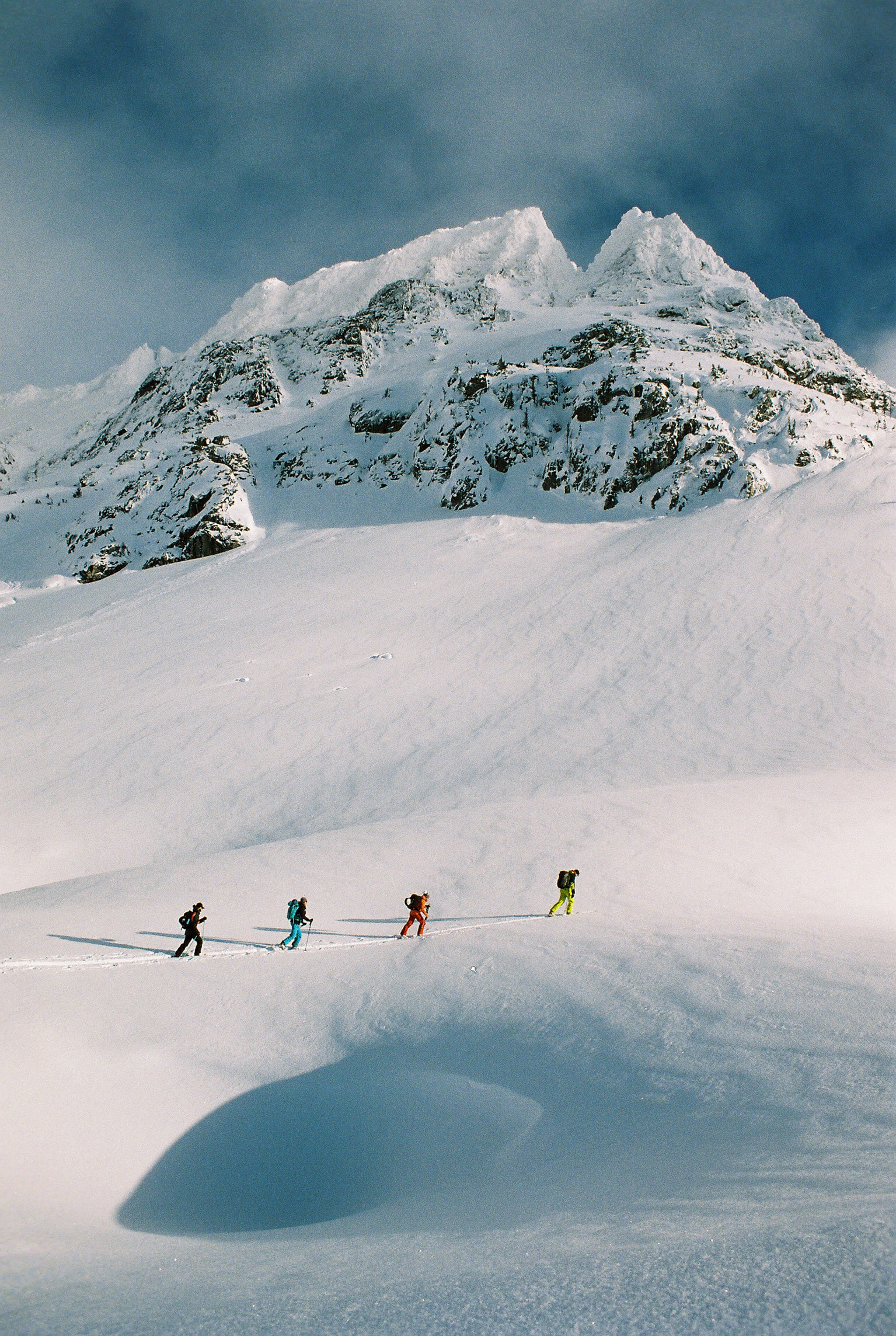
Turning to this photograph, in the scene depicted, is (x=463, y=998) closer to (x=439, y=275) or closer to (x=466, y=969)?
(x=466, y=969)

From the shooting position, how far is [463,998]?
24.4 feet

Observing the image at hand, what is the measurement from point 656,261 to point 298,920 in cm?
13457

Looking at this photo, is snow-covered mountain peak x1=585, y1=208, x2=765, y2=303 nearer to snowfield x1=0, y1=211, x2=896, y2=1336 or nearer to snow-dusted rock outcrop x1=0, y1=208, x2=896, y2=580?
snow-dusted rock outcrop x1=0, y1=208, x2=896, y2=580

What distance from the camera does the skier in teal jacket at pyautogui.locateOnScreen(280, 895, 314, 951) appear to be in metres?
9.70

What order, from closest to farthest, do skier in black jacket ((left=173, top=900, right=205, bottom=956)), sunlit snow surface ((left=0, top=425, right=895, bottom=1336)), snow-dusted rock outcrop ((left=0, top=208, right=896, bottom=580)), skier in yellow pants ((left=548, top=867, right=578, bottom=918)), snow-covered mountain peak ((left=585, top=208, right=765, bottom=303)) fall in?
sunlit snow surface ((left=0, top=425, right=895, bottom=1336)), skier in black jacket ((left=173, top=900, right=205, bottom=956)), skier in yellow pants ((left=548, top=867, right=578, bottom=918)), snow-dusted rock outcrop ((left=0, top=208, right=896, bottom=580)), snow-covered mountain peak ((left=585, top=208, right=765, bottom=303))

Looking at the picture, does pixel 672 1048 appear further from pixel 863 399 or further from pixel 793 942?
pixel 863 399

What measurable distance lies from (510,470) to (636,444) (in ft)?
33.3

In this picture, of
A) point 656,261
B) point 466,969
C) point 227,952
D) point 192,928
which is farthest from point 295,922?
point 656,261

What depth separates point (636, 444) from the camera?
49.3 metres

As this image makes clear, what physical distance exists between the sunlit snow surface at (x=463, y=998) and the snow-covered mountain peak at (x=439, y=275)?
107m

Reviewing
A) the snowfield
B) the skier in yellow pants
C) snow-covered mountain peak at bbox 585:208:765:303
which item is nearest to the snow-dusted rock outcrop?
snow-covered mountain peak at bbox 585:208:765:303

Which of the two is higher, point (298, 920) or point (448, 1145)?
point (298, 920)

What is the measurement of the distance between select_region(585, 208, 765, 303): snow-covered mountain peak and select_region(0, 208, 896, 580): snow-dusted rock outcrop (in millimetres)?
575

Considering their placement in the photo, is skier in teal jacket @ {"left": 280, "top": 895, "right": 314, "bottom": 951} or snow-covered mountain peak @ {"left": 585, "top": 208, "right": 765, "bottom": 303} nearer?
skier in teal jacket @ {"left": 280, "top": 895, "right": 314, "bottom": 951}
